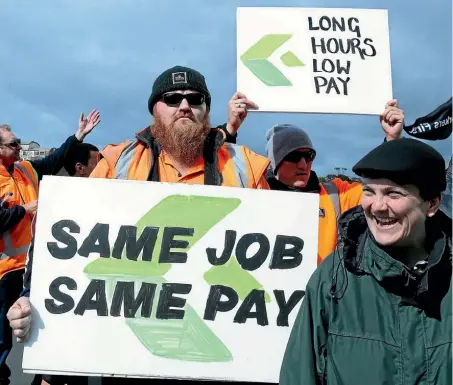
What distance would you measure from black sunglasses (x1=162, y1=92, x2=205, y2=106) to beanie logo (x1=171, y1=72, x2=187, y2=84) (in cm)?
7

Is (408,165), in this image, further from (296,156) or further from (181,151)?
(296,156)

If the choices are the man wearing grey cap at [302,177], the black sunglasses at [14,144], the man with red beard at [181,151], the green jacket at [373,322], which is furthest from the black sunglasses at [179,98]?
the black sunglasses at [14,144]

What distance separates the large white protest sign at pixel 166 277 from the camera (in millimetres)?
2564

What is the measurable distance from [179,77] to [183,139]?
34 cm

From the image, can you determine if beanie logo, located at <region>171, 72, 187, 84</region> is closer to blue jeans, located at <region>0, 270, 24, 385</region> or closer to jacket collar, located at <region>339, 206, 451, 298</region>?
jacket collar, located at <region>339, 206, 451, 298</region>

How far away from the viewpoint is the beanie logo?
2.88m

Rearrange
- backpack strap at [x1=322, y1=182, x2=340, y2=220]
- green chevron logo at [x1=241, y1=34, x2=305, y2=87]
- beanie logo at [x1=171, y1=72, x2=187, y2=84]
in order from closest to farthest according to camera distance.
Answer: beanie logo at [x1=171, y1=72, x2=187, y2=84] < green chevron logo at [x1=241, y1=34, x2=305, y2=87] < backpack strap at [x1=322, y1=182, x2=340, y2=220]

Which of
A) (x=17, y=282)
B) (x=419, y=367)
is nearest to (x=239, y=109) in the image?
(x=419, y=367)

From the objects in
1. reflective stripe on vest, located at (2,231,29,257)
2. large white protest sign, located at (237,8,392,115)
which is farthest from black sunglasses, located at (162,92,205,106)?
reflective stripe on vest, located at (2,231,29,257)

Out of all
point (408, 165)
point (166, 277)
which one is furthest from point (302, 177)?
point (408, 165)

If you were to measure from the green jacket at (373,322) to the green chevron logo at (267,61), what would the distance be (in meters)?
1.46

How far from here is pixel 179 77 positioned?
289 cm

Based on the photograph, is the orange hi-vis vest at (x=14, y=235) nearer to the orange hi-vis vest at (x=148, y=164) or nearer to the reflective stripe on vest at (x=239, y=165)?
the orange hi-vis vest at (x=148, y=164)

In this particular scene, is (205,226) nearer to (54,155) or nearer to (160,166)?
(160,166)
